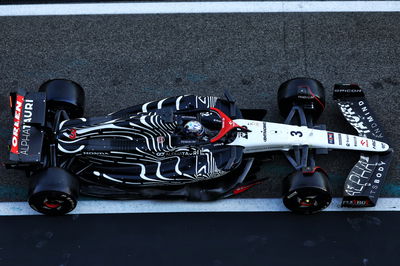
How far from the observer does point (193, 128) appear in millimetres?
7949

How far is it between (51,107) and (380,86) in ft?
18.8

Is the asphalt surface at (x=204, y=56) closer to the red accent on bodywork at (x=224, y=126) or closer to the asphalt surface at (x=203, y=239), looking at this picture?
the red accent on bodywork at (x=224, y=126)

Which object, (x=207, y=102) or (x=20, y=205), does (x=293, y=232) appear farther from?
(x=20, y=205)

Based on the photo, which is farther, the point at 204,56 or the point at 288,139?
the point at 204,56

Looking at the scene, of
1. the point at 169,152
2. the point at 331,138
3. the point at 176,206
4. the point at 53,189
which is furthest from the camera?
the point at 176,206

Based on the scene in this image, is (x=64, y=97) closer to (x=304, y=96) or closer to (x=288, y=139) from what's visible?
(x=288, y=139)

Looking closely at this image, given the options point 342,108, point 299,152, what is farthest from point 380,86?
point 299,152

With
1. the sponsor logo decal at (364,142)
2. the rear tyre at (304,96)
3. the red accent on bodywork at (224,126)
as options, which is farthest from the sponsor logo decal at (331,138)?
the red accent on bodywork at (224,126)

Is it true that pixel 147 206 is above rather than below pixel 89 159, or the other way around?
below

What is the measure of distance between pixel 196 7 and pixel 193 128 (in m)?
4.19

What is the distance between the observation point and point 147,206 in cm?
866

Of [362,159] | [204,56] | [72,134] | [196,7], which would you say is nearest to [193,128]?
[72,134]

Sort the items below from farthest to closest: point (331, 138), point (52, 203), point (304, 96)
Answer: point (304, 96), point (331, 138), point (52, 203)

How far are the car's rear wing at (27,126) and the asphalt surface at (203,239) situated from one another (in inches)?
46.0
